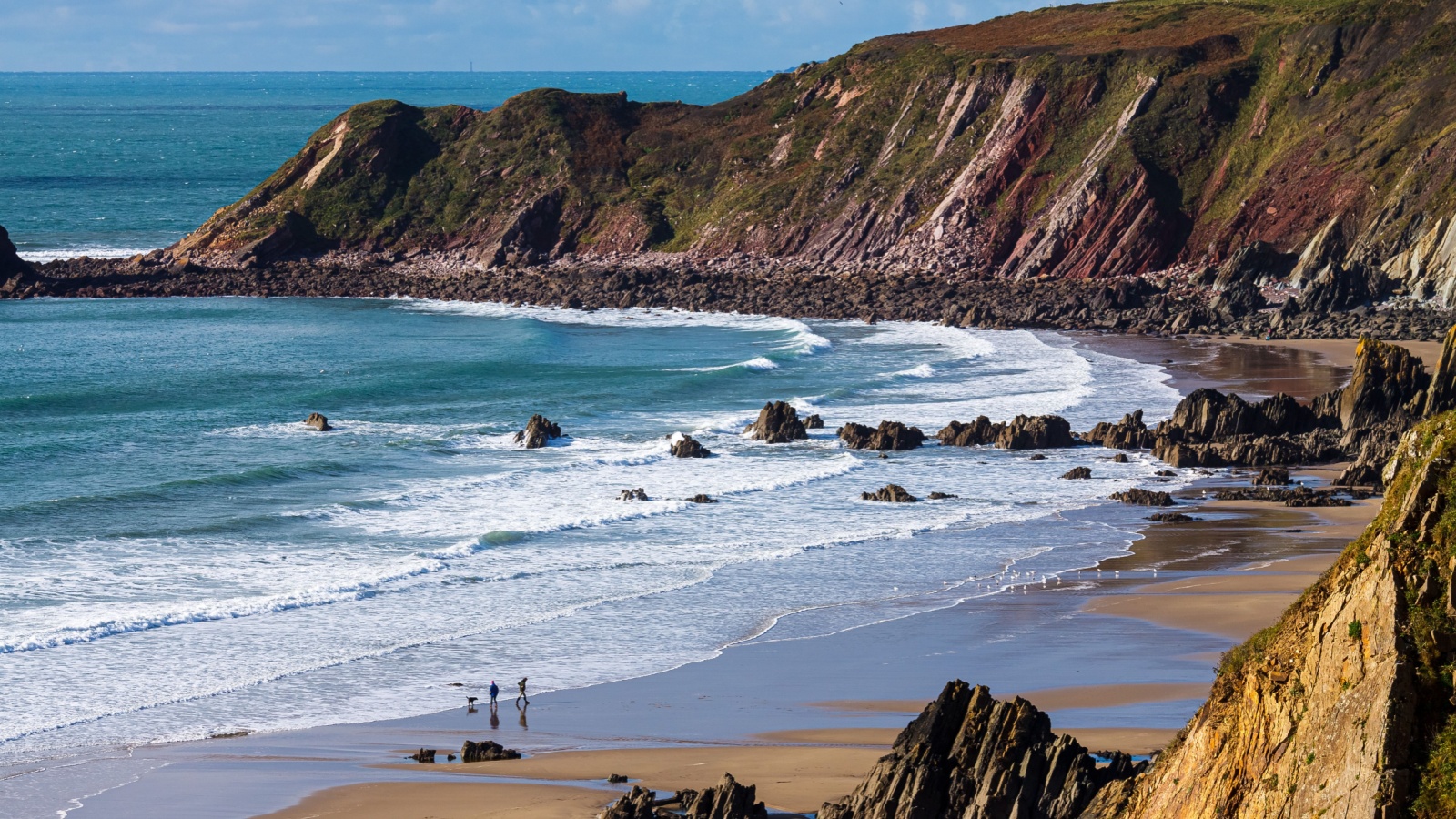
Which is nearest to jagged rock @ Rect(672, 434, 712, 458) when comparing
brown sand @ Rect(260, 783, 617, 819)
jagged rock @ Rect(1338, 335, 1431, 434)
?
jagged rock @ Rect(1338, 335, 1431, 434)

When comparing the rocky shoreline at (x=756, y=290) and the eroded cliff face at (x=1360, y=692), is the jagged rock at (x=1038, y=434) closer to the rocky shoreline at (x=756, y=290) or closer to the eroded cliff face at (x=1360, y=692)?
the rocky shoreline at (x=756, y=290)

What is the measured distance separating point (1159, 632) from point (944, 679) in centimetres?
472

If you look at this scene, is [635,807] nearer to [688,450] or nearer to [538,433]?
[688,450]

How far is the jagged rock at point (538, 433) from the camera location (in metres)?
46.8

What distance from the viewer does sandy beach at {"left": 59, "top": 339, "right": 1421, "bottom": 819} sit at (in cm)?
1941

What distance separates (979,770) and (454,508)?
82.0ft

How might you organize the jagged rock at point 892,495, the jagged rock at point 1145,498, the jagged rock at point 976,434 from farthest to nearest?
the jagged rock at point 976,434
the jagged rock at point 892,495
the jagged rock at point 1145,498

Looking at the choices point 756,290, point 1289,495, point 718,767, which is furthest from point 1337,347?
point 718,767

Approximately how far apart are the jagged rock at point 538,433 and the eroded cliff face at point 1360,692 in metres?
35.3

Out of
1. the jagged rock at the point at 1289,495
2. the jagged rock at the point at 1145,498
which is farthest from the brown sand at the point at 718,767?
the jagged rock at the point at 1289,495

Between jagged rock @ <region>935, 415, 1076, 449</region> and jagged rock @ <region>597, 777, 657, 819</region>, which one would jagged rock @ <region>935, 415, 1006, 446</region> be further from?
jagged rock @ <region>597, 777, 657, 819</region>

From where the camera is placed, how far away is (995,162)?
82812mm

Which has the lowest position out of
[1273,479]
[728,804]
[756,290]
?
[728,804]

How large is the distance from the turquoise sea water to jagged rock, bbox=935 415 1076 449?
0.98m
